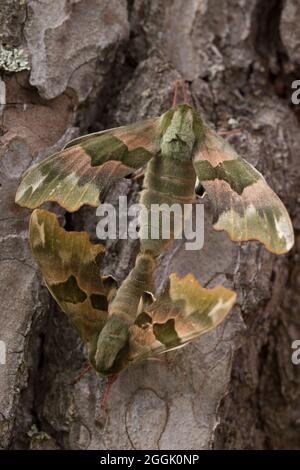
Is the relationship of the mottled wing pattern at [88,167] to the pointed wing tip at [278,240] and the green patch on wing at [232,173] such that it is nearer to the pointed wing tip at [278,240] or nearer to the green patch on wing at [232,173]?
the green patch on wing at [232,173]

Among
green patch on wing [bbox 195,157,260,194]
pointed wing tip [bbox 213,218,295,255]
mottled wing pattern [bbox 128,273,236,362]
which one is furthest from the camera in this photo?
green patch on wing [bbox 195,157,260,194]

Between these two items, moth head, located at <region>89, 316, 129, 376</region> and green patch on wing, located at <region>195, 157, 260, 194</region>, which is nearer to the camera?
moth head, located at <region>89, 316, 129, 376</region>

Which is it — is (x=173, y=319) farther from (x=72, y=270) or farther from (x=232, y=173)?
→ (x=232, y=173)

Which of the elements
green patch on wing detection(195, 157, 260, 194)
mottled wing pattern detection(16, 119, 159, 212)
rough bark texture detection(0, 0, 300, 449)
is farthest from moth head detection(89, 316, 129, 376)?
green patch on wing detection(195, 157, 260, 194)

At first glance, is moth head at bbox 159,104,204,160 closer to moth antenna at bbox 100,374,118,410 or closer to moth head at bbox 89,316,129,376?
moth head at bbox 89,316,129,376

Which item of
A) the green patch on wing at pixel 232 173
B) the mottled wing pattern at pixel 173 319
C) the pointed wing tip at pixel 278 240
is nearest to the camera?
the mottled wing pattern at pixel 173 319

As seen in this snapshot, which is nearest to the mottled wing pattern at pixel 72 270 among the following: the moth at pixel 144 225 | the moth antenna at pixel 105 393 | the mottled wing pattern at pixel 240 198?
the moth at pixel 144 225
